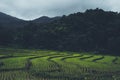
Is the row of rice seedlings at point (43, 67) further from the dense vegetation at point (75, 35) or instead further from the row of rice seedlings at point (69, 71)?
the dense vegetation at point (75, 35)

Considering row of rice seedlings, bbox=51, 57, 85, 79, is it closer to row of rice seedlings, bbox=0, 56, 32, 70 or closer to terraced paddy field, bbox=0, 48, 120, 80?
terraced paddy field, bbox=0, 48, 120, 80

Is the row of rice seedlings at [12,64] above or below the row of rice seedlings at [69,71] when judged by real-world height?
above

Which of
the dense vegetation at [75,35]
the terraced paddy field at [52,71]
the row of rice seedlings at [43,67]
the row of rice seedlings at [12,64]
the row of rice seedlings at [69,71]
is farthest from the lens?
the dense vegetation at [75,35]

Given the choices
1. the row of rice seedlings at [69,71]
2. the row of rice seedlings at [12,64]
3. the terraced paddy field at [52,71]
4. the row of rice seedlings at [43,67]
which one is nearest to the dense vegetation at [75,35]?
the row of rice seedlings at [12,64]

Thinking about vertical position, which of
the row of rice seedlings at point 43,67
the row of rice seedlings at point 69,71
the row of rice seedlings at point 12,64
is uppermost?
the row of rice seedlings at point 12,64

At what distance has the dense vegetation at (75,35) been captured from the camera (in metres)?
120

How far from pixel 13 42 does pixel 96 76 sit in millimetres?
74570

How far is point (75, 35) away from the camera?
12950 centimetres

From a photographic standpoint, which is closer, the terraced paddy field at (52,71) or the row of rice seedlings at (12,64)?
the terraced paddy field at (52,71)

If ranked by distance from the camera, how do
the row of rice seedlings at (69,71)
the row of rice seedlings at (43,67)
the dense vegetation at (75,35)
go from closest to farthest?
the row of rice seedlings at (69,71), the row of rice seedlings at (43,67), the dense vegetation at (75,35)

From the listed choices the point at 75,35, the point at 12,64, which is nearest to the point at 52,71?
the point at 12,64

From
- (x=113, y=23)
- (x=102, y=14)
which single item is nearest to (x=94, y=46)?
(x=113, y=23)

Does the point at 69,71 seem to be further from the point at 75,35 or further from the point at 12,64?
the point at 75,35

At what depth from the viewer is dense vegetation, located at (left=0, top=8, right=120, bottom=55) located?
12000 cm
